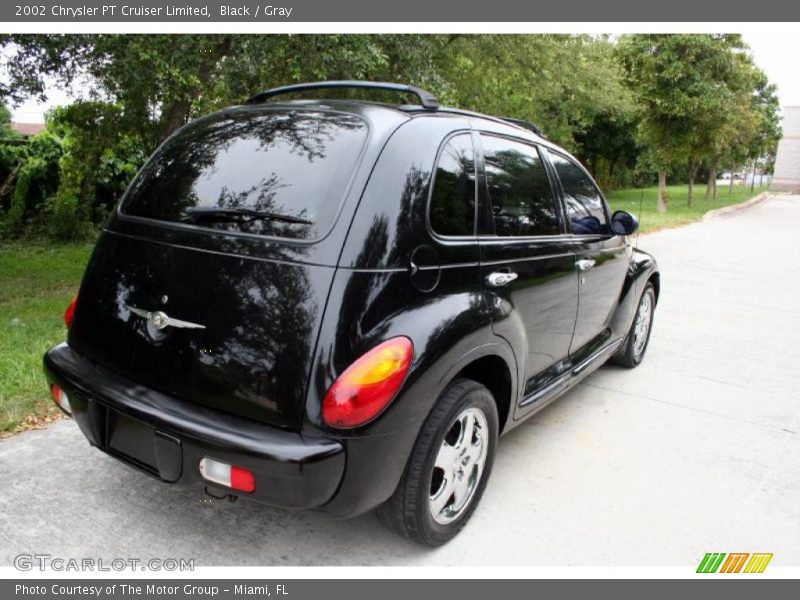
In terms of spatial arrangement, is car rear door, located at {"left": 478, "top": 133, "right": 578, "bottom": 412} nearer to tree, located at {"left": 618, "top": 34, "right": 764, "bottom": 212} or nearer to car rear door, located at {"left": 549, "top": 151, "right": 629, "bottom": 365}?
car rear door, located at {"left": 549, "top": 151, "right": 629, "bottom": 365}

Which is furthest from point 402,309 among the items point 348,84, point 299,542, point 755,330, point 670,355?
point 755,330

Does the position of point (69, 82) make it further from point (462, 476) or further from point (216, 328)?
point (462, 476)

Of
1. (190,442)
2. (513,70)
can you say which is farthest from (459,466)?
(513,70)

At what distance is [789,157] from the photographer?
40000 mm

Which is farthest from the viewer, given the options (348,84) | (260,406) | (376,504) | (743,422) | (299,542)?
(743,422)

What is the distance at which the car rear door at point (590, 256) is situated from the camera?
373 centimetres

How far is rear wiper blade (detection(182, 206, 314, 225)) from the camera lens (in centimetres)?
A: 235

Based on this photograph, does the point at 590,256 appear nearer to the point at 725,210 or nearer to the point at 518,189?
the point at 518,189

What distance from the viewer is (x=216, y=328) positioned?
89.7 inches

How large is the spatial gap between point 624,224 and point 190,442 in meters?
3.13

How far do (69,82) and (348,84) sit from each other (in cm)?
533

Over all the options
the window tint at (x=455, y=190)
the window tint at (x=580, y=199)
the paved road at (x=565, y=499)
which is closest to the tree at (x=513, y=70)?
the window tint at (x=580, y=199)

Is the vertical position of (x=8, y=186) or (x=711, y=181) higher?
(x=711, y=181)

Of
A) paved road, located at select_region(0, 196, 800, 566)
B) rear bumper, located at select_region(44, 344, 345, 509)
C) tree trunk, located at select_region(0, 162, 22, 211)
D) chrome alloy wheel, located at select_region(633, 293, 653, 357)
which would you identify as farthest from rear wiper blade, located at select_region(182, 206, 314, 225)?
tree trunk, located at select_region(0, 162, 22, 211)
